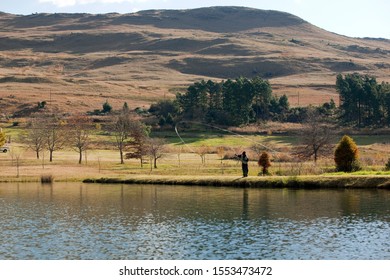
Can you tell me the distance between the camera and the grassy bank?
57875 mm

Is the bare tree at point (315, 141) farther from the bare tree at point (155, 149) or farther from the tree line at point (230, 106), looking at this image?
the tree line at point (230, 106)

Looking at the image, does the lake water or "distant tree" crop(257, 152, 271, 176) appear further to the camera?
"distant tree" crop(257, 152, 271, 176)

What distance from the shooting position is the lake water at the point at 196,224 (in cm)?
3391

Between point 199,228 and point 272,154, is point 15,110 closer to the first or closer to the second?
point 272,154

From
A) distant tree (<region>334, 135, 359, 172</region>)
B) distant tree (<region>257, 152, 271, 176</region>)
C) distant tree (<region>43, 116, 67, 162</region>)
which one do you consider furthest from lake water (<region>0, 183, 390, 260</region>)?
distant tree (<region>43, 116, 67, 162</region>)

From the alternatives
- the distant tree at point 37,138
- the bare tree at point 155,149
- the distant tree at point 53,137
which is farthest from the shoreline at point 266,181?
the distant tree at point 37,138

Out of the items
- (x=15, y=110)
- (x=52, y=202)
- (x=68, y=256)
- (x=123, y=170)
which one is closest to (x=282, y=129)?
(x=123, y=170)

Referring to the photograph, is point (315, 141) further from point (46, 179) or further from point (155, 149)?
point (46, 179)

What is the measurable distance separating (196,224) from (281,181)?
810 inches

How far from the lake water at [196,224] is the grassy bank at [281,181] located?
208 cm

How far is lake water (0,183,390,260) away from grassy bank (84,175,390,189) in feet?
6.82

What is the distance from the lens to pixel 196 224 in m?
41.8


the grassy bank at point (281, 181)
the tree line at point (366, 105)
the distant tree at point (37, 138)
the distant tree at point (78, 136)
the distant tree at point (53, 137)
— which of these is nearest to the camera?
the grassy bank at point (281, 181)

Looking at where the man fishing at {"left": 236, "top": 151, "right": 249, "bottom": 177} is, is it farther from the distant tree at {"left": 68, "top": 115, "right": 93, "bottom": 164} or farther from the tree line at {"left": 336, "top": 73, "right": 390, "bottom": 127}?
the tree line at {"left": 336, "top": 73, "right": 390, "bottom": 127}
